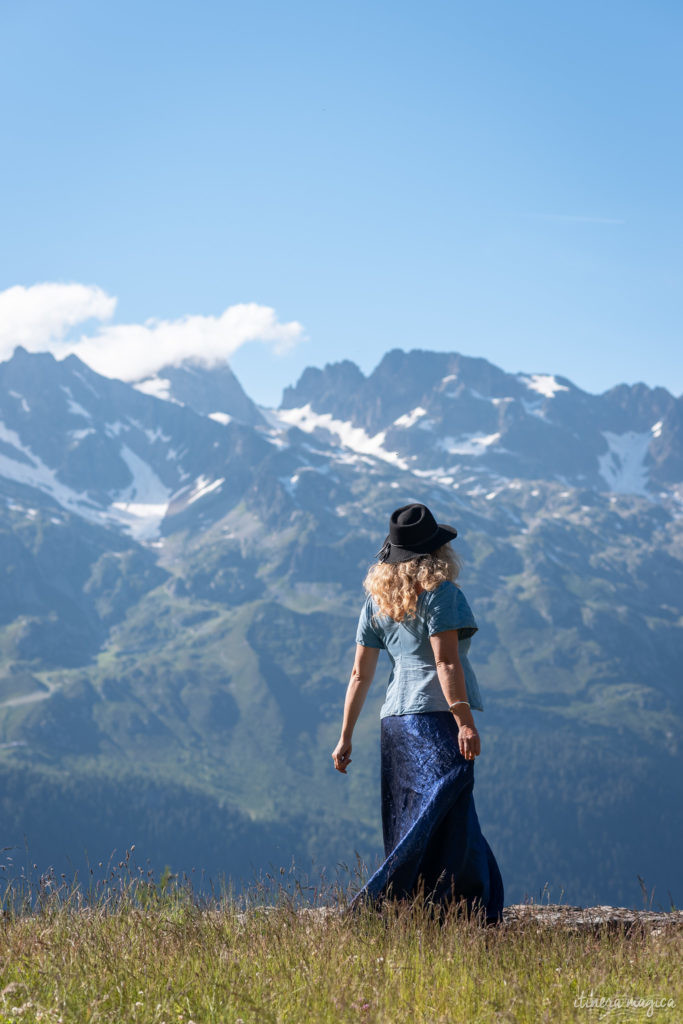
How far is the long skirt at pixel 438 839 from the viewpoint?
24.4 feet

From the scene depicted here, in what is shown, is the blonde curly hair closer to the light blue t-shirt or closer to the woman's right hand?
the light blue t-shirt

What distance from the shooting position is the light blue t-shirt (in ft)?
25.4

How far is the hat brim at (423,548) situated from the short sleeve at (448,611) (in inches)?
13.7

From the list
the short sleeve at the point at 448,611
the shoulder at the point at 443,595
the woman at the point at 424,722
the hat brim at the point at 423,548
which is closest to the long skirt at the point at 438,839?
the woman at the point at 424,722

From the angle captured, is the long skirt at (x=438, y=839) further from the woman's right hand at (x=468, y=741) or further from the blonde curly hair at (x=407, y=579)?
the blonde curly hair at (x=407, y=579)

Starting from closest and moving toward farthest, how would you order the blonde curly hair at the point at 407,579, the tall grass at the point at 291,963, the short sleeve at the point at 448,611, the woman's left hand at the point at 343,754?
the tall grass at the point at 291,963, the short sleeve at the point at 448,611, the blonde curly hair at the point at 407,579, the woman's left hand at the point at 343,754

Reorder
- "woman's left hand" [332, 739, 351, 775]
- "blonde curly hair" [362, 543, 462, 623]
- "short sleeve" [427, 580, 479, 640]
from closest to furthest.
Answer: "short sleeve" [427, 580, 479, 640]
"blonde curly hair" [362, 543, 462, 623]
"woman's left hand" [332, 739, 351, 775]

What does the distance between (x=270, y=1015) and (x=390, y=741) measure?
3.29 meters

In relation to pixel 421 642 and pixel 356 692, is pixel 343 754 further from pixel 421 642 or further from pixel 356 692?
pixel 421 642

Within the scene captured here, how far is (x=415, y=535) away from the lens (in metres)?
8.02

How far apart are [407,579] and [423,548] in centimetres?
32

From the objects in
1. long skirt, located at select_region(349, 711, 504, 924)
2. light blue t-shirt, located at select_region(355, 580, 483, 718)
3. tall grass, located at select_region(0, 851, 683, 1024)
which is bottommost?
tall grass, located at select_region(0, 851, 683, 1024)

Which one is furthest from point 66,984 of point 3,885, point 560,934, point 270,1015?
point 560,934

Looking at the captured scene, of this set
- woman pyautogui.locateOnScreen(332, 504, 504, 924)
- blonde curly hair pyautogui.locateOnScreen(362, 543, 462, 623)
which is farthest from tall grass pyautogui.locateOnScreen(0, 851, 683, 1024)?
blonde curly hair pyautogui.locateOnScreen(362, 543, 462, 623)
